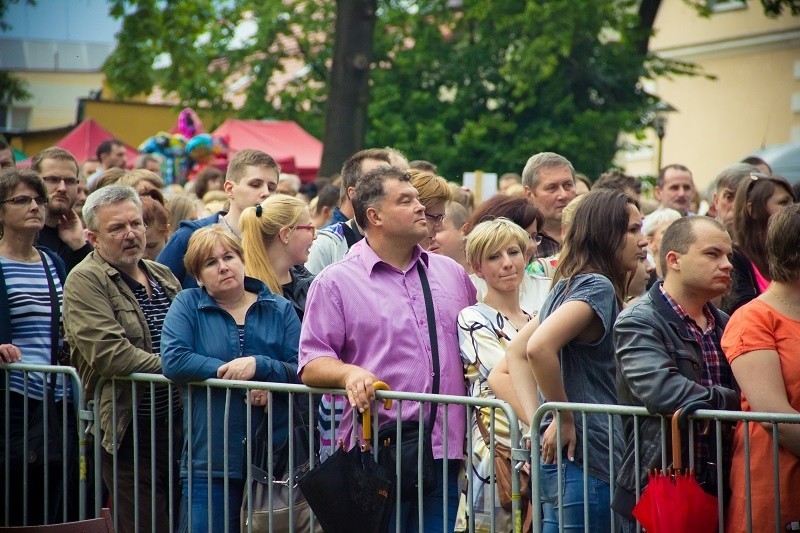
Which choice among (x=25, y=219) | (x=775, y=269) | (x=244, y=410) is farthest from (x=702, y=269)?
(x=25, y=219)

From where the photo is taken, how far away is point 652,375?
462cm

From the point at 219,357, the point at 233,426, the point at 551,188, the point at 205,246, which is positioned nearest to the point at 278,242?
the point at 205,246

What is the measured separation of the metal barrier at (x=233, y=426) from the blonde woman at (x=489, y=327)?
9 cm

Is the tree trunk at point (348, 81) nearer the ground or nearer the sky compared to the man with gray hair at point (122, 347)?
nearer the sky

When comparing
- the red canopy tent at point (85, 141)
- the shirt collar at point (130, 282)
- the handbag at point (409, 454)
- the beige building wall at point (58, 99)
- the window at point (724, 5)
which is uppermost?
the window at point (724, 5)

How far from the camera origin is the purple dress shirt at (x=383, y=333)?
5.41 metres

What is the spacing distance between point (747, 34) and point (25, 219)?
2395cm

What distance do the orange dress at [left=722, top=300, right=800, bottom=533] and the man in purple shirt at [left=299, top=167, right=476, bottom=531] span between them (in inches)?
49.1

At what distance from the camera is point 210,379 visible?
5.87 meters

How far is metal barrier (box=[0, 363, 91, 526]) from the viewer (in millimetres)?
6457

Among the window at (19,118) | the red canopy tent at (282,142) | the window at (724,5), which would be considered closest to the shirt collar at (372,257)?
the red canopy tent at (282,142)

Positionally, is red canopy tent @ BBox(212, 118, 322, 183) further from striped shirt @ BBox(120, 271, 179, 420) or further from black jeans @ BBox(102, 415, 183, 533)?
black jeans @ BBox(102, 415, 183, 533)

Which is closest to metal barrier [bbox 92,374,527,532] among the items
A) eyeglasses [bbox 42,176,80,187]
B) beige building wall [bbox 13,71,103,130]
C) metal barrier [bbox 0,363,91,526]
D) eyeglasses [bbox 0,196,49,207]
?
metal barrier [bbox 0,363,91,526]

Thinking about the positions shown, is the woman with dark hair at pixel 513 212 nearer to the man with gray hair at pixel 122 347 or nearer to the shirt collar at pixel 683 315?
the man with gray hair at pixel 122 347
